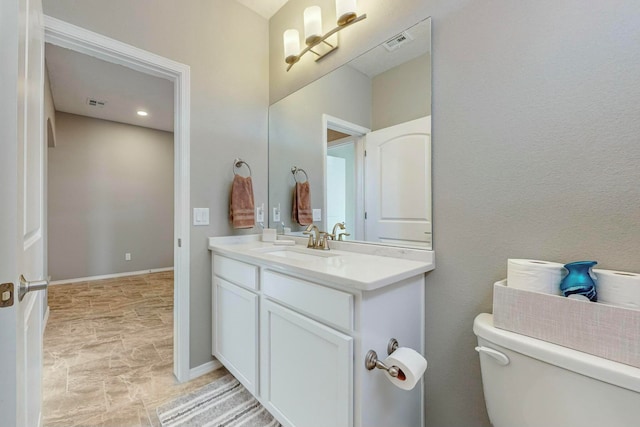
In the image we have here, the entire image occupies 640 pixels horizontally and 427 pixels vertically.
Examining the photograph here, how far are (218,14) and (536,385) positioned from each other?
2.61 metres

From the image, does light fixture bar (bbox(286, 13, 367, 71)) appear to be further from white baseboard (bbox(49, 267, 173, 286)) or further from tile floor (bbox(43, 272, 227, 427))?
white baseboard (bbox(49, 267, 173, 286))

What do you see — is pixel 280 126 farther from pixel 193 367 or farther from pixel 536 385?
pixel 536 385

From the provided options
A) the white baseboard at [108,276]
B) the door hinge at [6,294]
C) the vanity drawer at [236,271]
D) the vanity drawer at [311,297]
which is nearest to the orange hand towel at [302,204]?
the vanity drawer at [236,271]

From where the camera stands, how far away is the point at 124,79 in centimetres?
300

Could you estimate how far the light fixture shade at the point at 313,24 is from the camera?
1.70 metres

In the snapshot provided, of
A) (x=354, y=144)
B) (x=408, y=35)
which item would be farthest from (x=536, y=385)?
(x=408, y=35)

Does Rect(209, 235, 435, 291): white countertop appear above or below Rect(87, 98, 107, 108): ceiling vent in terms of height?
below

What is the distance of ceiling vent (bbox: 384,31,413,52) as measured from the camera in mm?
1346

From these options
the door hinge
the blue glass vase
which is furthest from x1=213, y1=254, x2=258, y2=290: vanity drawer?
the blue glass vase

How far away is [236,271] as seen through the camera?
1623mm

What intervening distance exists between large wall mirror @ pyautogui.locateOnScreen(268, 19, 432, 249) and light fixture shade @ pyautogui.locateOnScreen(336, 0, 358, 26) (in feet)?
0.68

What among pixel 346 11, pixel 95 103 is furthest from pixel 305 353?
pixel 95 103

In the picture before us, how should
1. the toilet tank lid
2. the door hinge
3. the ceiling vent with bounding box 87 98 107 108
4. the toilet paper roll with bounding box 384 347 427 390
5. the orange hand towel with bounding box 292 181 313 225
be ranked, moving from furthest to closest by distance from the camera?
1. the ceiling vent with bounding box 87 98 107 108
2. the orange hand towel with bounding box 292 181 313 225
3. the toilet paper roll with bounding box 384 347 427 390
4. the toilet tank lid
5. the door hinge

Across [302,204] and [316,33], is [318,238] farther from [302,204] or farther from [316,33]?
[316,33]
